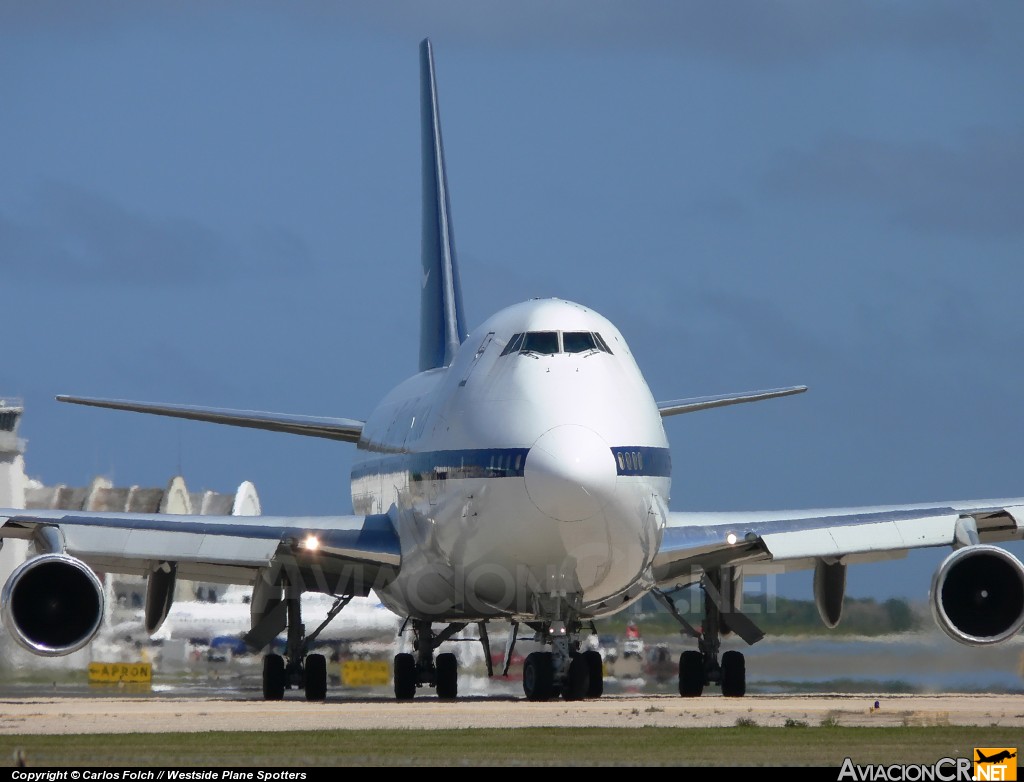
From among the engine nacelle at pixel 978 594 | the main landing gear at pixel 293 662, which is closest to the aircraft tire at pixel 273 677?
the main landing gear at pixel 293 662

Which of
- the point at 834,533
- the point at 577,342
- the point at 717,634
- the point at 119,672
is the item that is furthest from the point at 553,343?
the point at 119,672

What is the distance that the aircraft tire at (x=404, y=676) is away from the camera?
2869 cm

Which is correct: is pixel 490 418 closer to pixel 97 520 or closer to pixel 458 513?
pixel 458 513

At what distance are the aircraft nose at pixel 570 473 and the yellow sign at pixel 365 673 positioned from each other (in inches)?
609

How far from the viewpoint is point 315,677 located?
87.2ft

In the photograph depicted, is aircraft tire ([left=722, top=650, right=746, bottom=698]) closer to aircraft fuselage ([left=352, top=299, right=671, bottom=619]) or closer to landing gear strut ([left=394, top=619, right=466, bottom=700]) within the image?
aircraft fuselage ([left=352, top=299, right=671, bottom=619])

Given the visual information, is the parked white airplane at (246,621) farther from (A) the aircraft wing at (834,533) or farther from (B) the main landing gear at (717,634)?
(A) the aircraft wing at (834,533)

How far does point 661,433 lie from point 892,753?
345 inches

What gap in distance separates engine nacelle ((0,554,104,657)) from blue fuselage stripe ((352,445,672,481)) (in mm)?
4257

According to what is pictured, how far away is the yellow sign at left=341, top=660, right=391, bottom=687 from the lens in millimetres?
37250

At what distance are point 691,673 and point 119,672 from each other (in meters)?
15.7

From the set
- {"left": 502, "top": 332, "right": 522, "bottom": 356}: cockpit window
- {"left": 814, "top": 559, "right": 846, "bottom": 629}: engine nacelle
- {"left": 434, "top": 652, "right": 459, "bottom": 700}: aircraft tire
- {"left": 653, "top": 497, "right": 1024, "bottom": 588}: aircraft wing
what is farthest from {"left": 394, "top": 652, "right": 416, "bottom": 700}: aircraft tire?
{"left": 502, "top": 332, "right": 522, "bottom": 356}: cockpit window

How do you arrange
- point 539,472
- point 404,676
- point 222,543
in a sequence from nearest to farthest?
point 539,472
point 222,543
point 404,676

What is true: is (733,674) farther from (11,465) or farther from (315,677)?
(11,465)
